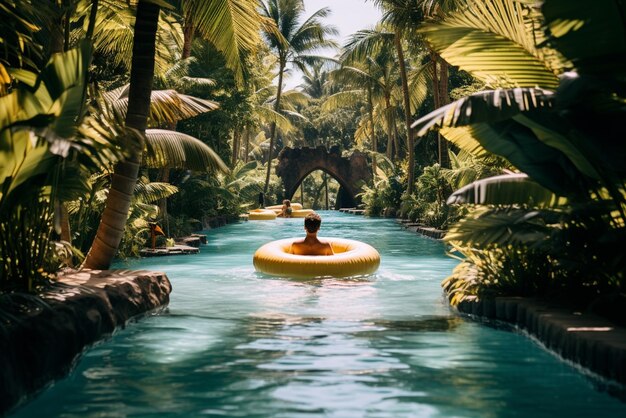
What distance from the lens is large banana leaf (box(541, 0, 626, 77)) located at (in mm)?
5637

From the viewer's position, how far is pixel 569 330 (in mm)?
6164

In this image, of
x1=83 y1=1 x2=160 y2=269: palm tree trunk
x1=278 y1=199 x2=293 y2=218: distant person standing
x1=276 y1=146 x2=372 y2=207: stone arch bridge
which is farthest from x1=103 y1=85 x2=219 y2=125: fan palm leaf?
x1=276 y1=146 x2=372 y2=207: stone arch bridge

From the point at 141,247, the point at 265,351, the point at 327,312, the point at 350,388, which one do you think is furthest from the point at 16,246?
the point at 141,247

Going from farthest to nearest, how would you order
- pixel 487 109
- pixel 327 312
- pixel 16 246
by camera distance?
pixel 327 312
pixel 16 246
pixel 487 109

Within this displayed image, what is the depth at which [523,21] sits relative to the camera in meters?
7.66

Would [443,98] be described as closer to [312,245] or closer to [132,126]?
[312,245]

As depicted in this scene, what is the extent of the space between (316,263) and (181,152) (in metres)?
2.59

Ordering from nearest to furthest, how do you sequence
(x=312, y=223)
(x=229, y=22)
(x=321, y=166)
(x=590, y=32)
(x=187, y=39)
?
(x=590, y=32) < (x=229, y=22) < (x=312, y=223) < (x=187, y=39) < (x=321, y=166)

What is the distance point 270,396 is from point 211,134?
74.7 ft

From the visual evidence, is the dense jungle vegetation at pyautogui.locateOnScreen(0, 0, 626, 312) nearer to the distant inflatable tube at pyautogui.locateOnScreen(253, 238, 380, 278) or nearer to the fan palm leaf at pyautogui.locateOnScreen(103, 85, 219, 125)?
the fan palm leaf at pyautogui.locateOnScreen(103, 85, 219, 125)

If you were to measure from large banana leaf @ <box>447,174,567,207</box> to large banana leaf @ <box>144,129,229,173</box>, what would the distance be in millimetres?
4054

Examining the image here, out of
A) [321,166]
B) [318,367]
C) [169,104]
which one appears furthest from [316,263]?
[321,166]

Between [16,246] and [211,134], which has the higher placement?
[211,134]

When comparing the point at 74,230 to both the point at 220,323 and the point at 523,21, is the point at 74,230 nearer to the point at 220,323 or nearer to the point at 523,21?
the point at 220,323
